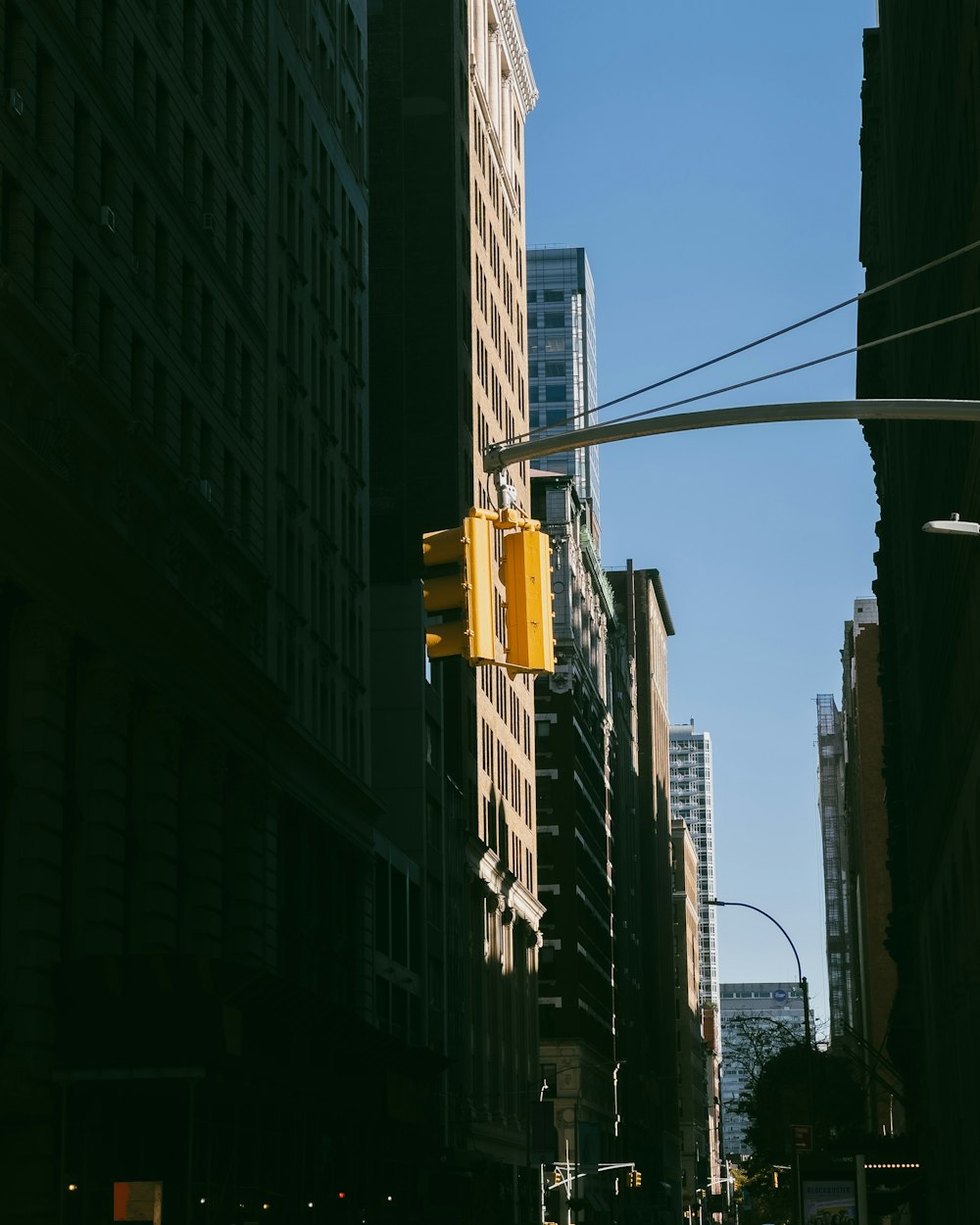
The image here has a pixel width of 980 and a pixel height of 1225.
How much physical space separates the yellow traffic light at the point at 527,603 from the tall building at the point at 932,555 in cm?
2465

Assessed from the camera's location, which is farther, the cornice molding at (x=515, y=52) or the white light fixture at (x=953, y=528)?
the cornice molding at (x=515, y=52)

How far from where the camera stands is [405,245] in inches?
4163

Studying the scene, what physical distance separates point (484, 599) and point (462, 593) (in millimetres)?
160

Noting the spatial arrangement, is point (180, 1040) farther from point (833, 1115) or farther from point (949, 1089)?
point (833, 1115)

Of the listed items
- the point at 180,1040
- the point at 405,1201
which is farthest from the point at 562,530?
the point at 180,1040

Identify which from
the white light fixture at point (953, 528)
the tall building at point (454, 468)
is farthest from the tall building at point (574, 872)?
the white light fixture at point (953, 528)

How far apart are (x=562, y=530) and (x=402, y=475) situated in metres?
54.7

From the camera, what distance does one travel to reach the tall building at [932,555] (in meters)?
44.8

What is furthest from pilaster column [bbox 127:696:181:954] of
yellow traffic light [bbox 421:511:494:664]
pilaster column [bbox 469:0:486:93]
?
pilaster column [bbox 469:0:486:93]

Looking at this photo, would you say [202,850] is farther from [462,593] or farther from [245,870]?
[462,593]

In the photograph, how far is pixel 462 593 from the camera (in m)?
13.8

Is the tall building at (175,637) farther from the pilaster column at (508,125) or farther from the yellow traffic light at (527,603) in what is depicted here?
the pilaster column at (508,125)

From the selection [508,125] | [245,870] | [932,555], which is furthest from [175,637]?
[508,125]

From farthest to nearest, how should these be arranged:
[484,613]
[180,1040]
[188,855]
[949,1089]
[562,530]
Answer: [562,530] < [949,1089] < [188,855] < [180,1040] < [484,613]
